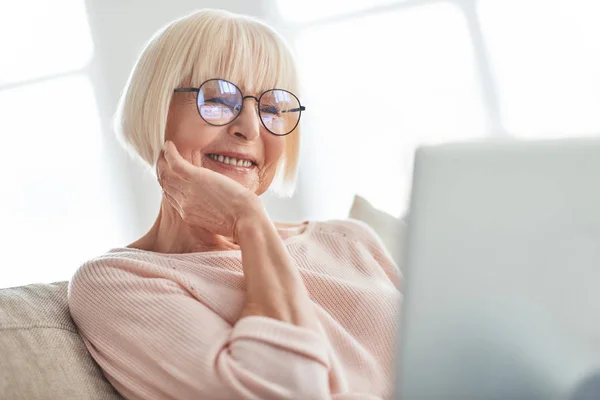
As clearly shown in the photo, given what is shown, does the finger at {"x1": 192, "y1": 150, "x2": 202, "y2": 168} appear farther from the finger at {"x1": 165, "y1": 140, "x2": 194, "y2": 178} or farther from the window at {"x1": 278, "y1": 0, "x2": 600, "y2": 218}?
the window at {"x1": 278, "y1": 0, "x2": 600, "y2": 218}

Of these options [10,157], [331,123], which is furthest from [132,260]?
[331,123]

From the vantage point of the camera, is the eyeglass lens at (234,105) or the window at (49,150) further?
the window at (49,150)

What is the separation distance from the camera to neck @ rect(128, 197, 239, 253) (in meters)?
1.40

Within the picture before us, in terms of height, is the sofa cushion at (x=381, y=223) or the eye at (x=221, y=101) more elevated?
the eye at (x=221, y=101)

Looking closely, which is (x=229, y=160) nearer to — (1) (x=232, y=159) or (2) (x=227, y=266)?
(1) (x=232, y=159)

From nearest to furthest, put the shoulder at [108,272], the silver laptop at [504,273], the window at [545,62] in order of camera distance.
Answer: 1. the silver laptop at [504,273]
2. the shoulder at [108,272]
3. the window at [545,62]

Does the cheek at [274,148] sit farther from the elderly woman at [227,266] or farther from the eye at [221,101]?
the eye at [221,101]

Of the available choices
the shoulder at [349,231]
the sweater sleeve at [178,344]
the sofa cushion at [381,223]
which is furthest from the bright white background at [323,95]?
the sweater sleeve at [178,344]

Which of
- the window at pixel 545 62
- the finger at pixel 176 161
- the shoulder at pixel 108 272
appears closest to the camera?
the shoulder at pixel 108 272

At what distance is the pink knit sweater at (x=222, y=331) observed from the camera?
1057mm

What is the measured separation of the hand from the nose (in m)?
0.11

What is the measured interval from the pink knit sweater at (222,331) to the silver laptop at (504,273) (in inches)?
15.0

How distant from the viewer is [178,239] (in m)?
1.41

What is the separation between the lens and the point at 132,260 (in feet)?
4.04
